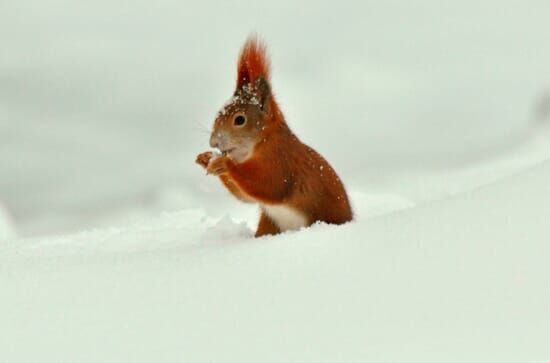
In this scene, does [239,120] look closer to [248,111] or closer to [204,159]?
[248,111]

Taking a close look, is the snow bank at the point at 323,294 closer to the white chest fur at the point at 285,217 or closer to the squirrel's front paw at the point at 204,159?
the white chest fur at the point at 285,217

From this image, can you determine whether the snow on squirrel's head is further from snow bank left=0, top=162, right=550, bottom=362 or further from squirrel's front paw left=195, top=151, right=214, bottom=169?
snow bank left=0, top=162, right=550, bottom=362

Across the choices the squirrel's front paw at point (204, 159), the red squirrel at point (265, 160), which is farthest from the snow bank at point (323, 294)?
the squirrel's front paw at point (204, 159)

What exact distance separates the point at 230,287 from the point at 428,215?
788mm

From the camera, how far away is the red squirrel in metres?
3.75

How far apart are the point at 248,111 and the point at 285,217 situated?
0.45 metres

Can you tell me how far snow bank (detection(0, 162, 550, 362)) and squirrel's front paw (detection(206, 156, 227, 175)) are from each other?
1.14ft

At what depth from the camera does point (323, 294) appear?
287 cm

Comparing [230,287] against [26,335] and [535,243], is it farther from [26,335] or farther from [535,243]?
[535,243]

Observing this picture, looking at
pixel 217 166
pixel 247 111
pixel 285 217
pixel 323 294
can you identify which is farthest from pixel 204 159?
pixel 323 294

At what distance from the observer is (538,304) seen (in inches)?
105

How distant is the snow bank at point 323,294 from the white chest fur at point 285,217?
0.31 meters

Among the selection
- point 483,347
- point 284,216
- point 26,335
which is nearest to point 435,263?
point 483,347

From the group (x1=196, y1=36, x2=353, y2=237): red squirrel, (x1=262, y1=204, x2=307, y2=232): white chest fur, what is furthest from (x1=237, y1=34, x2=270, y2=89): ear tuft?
(x1=262, y1=204, x2=307, y2=232): white chest fur
